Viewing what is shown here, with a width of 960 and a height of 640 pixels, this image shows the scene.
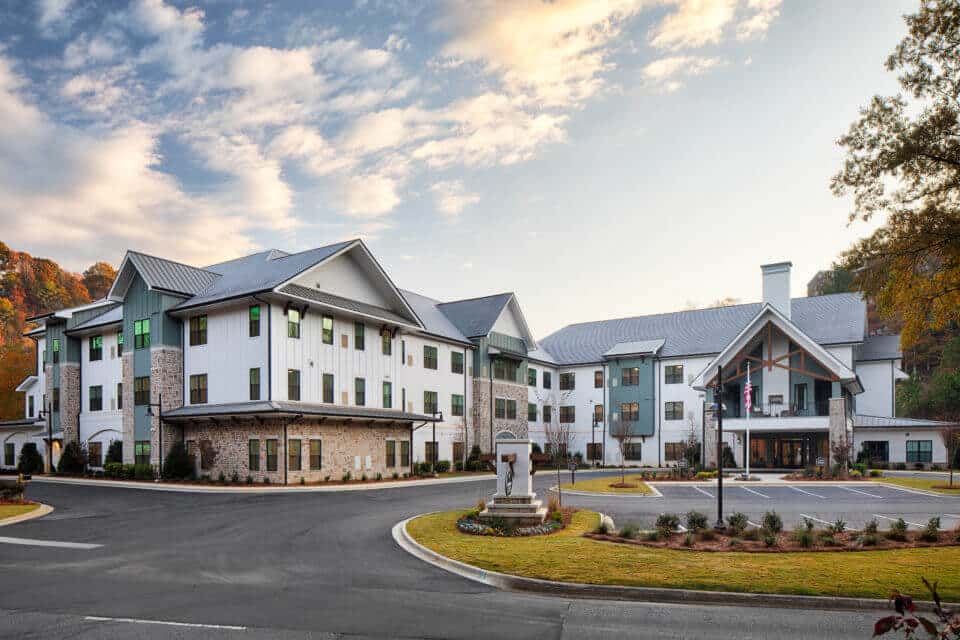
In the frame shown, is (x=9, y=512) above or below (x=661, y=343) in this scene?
below

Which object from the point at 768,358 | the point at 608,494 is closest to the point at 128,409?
the point at 608,494

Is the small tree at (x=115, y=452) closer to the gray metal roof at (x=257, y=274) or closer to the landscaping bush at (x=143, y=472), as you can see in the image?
the landscaping bush at (x=143, y=472)

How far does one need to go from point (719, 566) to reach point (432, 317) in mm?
38306

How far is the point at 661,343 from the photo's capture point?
55281 millimetres

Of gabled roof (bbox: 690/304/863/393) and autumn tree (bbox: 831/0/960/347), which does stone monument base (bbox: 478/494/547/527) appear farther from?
gabled roof (bbox: 690/304/863/393)

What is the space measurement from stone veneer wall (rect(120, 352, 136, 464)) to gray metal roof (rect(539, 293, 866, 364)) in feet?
109

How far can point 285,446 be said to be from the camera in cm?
3222

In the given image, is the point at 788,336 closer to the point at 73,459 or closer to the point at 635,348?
the point at 635,348

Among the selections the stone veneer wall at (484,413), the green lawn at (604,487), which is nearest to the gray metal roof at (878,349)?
the stone veneer wall at (484,413)

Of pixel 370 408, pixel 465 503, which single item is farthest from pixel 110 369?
pixel 465 503

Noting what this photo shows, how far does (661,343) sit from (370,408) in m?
26.3

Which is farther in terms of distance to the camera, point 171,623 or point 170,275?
point 170,275

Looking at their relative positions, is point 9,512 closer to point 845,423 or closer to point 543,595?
point 543,595

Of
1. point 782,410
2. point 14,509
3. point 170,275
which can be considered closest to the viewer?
point 14,509
